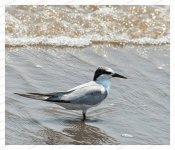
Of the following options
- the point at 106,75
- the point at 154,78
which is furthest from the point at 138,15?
the point at 106,75

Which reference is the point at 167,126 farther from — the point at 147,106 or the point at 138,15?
the point at 138,15

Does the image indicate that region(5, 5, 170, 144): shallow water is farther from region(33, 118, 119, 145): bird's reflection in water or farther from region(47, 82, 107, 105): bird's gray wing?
region(47, 82, 107, 105): bird's gray wing

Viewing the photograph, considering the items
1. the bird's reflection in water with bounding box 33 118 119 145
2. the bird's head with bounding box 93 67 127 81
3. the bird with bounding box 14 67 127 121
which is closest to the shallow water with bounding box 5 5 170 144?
the bird's reflection in water with bounding box 33 118 119 145

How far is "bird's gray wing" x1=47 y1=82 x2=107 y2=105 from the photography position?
21.6ft

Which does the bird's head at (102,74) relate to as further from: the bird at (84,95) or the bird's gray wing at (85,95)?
the bird's gray wing at (85,95)

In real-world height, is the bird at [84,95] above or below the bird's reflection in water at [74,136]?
above

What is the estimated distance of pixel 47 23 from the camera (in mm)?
10016

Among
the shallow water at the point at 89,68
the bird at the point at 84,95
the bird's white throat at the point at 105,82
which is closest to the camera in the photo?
the shallow water at the point at 89,68

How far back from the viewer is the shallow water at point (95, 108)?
6223mm

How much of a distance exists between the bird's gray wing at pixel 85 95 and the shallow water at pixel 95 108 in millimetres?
238

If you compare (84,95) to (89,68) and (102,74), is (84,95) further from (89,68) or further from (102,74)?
(89,68)

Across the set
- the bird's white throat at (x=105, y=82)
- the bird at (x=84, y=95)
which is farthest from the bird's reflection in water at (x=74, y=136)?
the bird's white throat at (x=105, y=82)

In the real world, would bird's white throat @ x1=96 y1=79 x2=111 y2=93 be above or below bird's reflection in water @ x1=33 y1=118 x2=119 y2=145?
above
